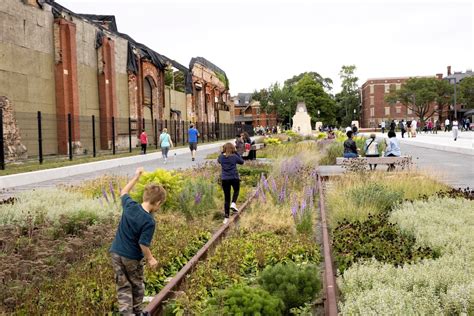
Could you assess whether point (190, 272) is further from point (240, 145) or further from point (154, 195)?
point (240, 145)

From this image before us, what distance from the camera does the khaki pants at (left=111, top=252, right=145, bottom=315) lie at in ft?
17.1

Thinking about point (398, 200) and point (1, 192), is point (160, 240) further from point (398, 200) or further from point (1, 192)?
point (1, 192)

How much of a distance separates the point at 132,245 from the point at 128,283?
15.3 inches

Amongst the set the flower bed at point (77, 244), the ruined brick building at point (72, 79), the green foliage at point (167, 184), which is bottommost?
the flower bed at point (77, 244)

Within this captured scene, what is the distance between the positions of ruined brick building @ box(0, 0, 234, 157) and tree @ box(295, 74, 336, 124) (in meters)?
64.1

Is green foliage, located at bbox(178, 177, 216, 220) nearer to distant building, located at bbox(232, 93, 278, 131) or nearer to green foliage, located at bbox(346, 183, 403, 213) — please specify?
green foliage, located at bbox(346, 183, 403, 213)

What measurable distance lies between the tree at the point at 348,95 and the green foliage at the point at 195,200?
372 feet

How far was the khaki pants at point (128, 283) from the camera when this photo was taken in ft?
17.1

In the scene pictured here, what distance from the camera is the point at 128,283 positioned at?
529 cm

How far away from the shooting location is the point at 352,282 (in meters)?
5.32

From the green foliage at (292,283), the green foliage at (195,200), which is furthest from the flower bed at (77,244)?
the green foliage at (292,283)

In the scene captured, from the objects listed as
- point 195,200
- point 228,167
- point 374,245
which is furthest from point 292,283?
point 195,200

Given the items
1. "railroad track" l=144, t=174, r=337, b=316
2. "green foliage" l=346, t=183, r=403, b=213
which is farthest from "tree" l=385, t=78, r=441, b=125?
"railroad track" l=144, t=174, r=337, b=316

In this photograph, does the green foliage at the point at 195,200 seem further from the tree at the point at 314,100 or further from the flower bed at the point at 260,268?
the tree at the point at 314,100
